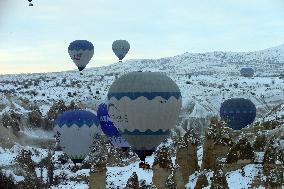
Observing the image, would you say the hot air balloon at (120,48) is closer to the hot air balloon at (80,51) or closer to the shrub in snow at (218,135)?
the hot air balloon at (80,51)

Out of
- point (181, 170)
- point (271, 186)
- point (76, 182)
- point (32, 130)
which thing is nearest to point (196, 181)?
point (181, 170)

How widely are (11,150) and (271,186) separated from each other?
4061 centimetres

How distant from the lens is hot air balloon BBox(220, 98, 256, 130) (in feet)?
158

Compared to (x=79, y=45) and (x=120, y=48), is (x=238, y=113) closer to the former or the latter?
(x=79, y=45)

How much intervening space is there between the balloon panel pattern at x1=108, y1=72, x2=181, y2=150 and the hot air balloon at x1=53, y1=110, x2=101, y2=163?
12071 millimetres

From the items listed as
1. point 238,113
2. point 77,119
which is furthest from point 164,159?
point 238,113

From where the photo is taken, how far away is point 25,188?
48125 mm

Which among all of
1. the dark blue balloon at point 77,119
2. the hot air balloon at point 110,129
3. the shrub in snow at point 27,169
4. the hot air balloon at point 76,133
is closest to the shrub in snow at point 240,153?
the hot air balloon at point 110,129

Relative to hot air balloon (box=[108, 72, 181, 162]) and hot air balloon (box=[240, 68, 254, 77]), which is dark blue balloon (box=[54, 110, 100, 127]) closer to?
hot air balloon (box=[108, 72, 181, 162])

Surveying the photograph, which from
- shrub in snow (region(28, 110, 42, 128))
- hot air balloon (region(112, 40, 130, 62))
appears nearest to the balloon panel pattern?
hot air balloon (region(112, 40, 130, 62))

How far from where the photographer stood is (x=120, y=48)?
6975 centimetres

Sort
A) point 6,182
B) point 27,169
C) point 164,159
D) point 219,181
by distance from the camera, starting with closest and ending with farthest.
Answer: point 219,181
point 164,159
point 6,182
point 27,169

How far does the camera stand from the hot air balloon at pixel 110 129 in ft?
121

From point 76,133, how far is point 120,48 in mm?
32801
